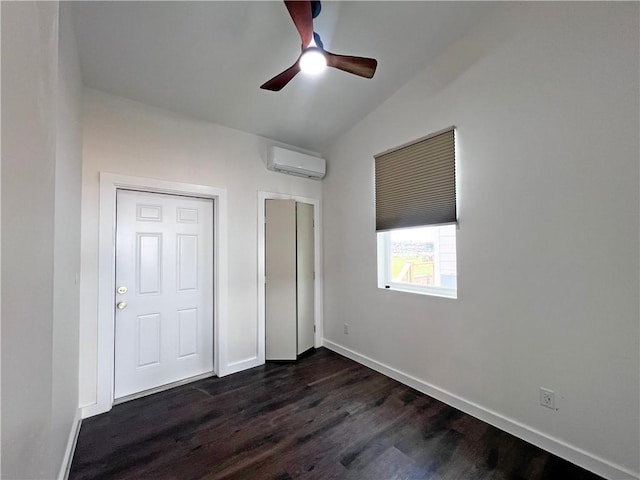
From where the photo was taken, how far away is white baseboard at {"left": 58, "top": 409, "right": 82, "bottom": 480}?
1.57 m

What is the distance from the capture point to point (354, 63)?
1813 mm

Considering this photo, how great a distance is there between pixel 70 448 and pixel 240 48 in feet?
9.86

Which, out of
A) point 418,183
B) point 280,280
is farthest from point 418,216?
point 280,280

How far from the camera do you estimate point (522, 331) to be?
6.35 feet

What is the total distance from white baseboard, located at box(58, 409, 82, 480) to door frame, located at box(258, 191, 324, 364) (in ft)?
5.10

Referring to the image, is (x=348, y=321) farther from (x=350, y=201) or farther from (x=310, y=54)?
(x=310, y=54)

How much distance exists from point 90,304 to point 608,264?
11.8 feet

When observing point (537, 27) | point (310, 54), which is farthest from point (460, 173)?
point (310, 54)

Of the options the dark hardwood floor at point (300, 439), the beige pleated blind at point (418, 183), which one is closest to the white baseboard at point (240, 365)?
the dark hardwood floor at point (300, 439)

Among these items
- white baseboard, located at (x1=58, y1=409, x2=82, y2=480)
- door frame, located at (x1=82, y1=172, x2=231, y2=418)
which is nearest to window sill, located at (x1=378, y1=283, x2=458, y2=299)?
door frame, located at (x1=82, y1=172, x2=231, y2=418)

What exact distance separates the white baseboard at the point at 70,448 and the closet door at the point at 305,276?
6.62ft

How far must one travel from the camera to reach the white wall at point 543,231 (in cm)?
156

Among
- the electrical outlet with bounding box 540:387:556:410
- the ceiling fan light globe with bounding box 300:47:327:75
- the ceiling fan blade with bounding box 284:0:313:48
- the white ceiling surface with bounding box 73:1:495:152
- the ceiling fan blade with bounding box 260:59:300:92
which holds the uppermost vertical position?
the white ceiling surface with bounding box 73:1:495:152

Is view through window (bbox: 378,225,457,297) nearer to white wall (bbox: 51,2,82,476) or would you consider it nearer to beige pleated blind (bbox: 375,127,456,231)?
beige pleated blind (bbox: 375,127,456,231)
